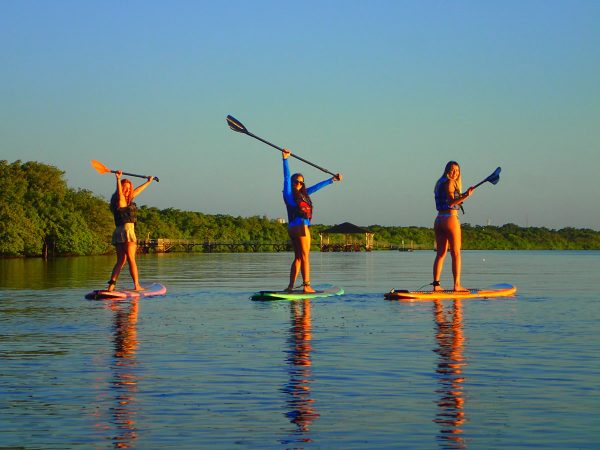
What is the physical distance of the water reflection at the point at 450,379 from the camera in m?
7.72

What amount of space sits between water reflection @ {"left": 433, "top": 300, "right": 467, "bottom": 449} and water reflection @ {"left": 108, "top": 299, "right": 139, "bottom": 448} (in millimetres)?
2319

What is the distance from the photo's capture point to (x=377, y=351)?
Result: 40.8ft

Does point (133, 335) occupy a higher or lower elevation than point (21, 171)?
lower

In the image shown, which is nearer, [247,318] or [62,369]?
[62,369]

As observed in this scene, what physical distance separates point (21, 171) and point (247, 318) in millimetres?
111151

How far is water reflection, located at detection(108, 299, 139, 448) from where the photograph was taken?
777cm

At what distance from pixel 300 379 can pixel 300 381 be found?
125mm

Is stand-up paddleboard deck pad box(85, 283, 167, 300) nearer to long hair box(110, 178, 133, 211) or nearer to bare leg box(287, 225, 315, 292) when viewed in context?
long hair box(110, 178, 133, 211)

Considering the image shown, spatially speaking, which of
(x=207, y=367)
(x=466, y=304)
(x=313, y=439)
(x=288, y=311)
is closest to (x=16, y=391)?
(x=207, y=367)

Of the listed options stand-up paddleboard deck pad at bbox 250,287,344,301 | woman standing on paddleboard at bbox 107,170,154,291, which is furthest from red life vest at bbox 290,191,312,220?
woman standing on paddleboard at bbox 107,170,154,291

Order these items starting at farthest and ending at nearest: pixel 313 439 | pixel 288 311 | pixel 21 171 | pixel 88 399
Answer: pixel 21 171, pixel 288 311, pixel 88 399, pixel 313 439

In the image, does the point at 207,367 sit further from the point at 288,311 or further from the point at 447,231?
the point at 447,231

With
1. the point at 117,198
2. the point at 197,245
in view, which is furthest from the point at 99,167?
the point at 197,245

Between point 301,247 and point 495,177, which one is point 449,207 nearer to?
point 495,177
